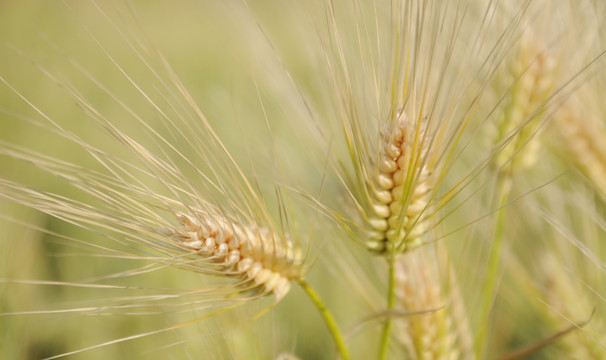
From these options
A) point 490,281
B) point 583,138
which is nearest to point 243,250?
point 490,281

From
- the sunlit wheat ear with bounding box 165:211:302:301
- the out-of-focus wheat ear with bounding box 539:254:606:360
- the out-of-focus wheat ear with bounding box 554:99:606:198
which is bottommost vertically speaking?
the out-of-focus wheat ear with bounding box 539:254:606:360

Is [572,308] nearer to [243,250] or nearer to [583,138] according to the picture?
[583,138]

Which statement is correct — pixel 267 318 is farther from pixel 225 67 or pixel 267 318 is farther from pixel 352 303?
pixel 225 67

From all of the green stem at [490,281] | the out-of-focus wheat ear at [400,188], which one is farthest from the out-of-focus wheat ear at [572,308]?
the out-of-focus wheat ear at [400,188]

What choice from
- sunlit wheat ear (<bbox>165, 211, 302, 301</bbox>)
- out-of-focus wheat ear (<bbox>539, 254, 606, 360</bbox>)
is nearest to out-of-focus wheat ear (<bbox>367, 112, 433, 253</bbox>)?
sunlit wheat ear (<bbox>165, 211, 302, 301</bbox>)

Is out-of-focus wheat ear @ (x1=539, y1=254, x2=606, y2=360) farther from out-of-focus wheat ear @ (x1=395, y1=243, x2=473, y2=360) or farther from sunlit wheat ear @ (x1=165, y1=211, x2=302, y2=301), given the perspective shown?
sunlit wheat ear @ (x1=165, y1=211, x2=302, y2=301)

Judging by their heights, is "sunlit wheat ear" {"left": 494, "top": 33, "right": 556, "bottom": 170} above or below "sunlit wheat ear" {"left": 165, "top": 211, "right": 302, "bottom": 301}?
above

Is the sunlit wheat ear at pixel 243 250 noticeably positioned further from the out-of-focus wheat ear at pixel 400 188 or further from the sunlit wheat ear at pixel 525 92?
the sunlit wheat ear at pixel 525 92
